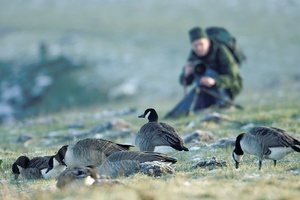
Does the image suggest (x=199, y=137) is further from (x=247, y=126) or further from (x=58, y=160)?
(x=58, y=160)

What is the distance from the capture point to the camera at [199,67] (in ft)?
64.0

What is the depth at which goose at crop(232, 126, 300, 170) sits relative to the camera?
9.09 meters

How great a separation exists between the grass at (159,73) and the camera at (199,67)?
6.19ft

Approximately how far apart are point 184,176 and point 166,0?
59.0m

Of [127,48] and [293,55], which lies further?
[127,48]

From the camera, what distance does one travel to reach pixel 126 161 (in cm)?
917

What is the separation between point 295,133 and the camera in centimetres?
1383

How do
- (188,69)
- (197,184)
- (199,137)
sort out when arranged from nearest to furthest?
(197,184)
(199,137)
(188,69)

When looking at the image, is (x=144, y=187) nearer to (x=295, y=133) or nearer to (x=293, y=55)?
(x=295, y=133)

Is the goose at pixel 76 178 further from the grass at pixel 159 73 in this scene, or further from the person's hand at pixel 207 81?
the person's hand at pixel 207 81

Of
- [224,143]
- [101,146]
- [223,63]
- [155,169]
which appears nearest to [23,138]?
[224,143]

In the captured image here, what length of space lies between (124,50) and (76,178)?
40.1m

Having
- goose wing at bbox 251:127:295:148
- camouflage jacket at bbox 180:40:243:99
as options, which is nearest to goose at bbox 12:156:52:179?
goose wing at bbox 251:127:295:148

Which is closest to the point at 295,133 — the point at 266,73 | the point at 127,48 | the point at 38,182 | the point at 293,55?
the point at 38,182
